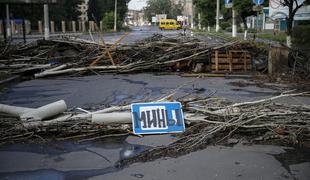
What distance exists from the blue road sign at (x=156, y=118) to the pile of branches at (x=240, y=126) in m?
0.25

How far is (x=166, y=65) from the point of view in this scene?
15320mm

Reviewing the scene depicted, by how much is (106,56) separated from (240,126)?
10.1 meters

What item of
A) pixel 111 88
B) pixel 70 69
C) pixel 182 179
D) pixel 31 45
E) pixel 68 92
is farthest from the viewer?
pixel 31 45

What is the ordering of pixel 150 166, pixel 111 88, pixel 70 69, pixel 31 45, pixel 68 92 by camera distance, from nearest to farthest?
pixel 150 166 < pixel 68 92 < pixel 111 88 < pixel 70 69 < pixel 31 45

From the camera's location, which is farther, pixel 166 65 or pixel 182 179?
pixel 166 65

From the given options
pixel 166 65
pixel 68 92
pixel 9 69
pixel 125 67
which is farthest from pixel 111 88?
pixel 9 69

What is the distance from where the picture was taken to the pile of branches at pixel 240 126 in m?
5.75

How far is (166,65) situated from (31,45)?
21.1 feet

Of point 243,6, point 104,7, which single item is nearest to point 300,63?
point 243,6

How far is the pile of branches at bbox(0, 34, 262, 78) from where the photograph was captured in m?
14.8

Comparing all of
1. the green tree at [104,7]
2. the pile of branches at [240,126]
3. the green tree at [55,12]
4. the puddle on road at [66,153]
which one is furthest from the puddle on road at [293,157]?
the green tree at [104,7]

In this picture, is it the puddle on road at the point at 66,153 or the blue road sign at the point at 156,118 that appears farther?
the blue road sign at the point at 156,118

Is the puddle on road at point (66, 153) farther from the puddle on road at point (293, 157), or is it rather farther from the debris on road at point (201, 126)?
the puddle on road at point (293, 157)

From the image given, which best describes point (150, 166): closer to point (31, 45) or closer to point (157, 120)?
point (157, 120)
